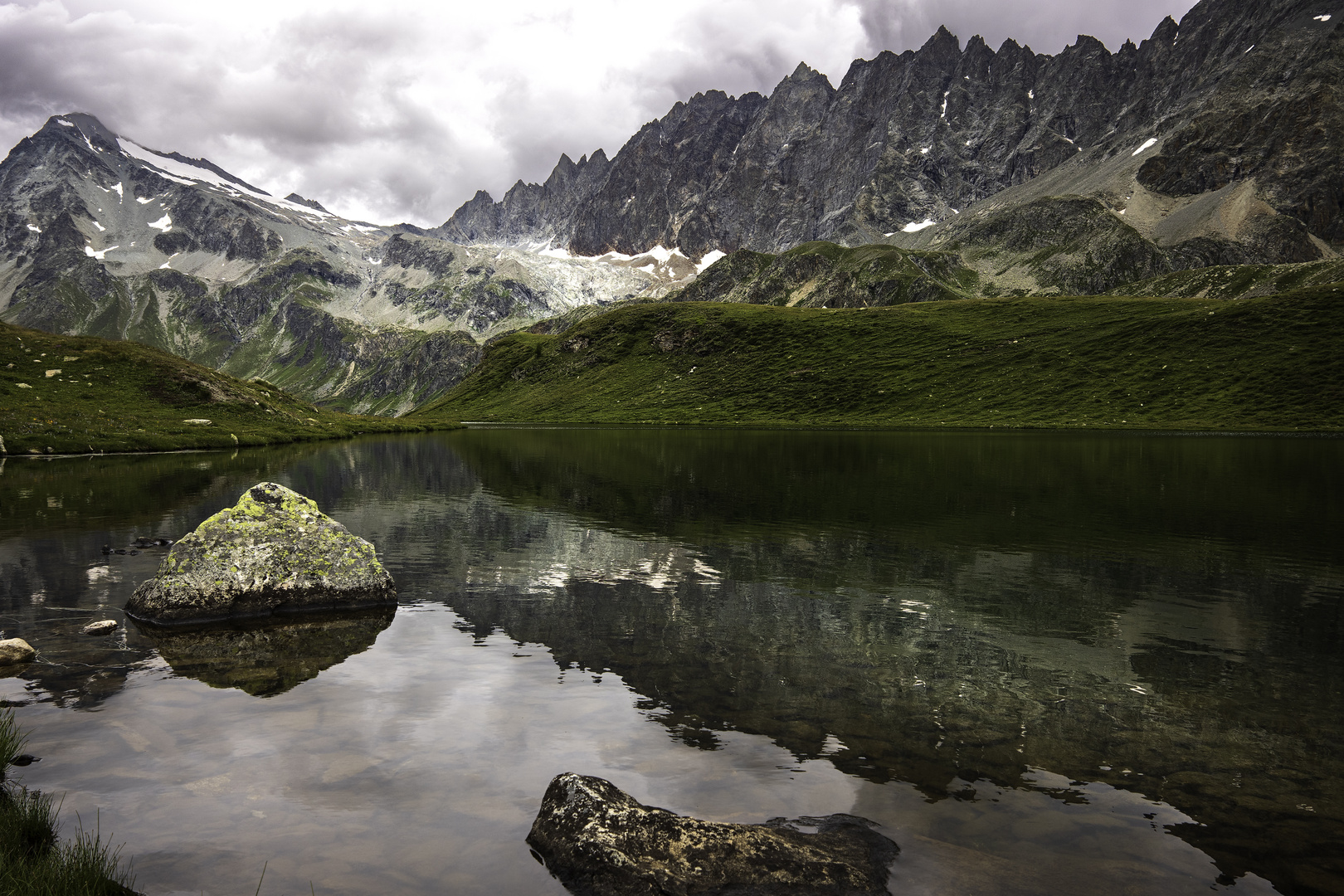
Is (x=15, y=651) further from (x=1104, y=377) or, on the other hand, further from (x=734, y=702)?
(x=1104, y=377)

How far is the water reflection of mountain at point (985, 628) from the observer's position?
11.1 m

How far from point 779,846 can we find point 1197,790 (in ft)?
21.9

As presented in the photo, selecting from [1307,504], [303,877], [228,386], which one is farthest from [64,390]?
[1307,504]

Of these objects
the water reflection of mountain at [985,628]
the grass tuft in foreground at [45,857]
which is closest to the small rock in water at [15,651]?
the grass tuft in foreground at [45,857]

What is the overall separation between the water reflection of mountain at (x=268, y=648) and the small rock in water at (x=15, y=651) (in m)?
2.23

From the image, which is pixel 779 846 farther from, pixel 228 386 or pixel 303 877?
pixel 228 386

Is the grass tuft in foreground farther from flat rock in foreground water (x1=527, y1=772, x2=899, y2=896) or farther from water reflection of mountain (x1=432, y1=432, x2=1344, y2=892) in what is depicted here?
water reflection of mountain (x1=432, y1=432, x2=1344, y2=892)

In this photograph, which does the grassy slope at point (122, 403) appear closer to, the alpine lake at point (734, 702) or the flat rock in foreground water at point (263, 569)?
the alpine lake at point (734, 702)

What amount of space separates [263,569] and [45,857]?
44.2 feet

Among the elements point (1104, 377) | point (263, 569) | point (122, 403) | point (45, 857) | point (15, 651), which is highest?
point (1104, 377)

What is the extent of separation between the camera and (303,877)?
322 inches

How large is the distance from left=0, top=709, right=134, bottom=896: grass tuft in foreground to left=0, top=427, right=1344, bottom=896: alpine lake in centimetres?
44

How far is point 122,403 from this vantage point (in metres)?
92.2

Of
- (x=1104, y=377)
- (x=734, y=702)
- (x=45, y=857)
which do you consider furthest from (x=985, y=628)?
(x=1104, y=377)
